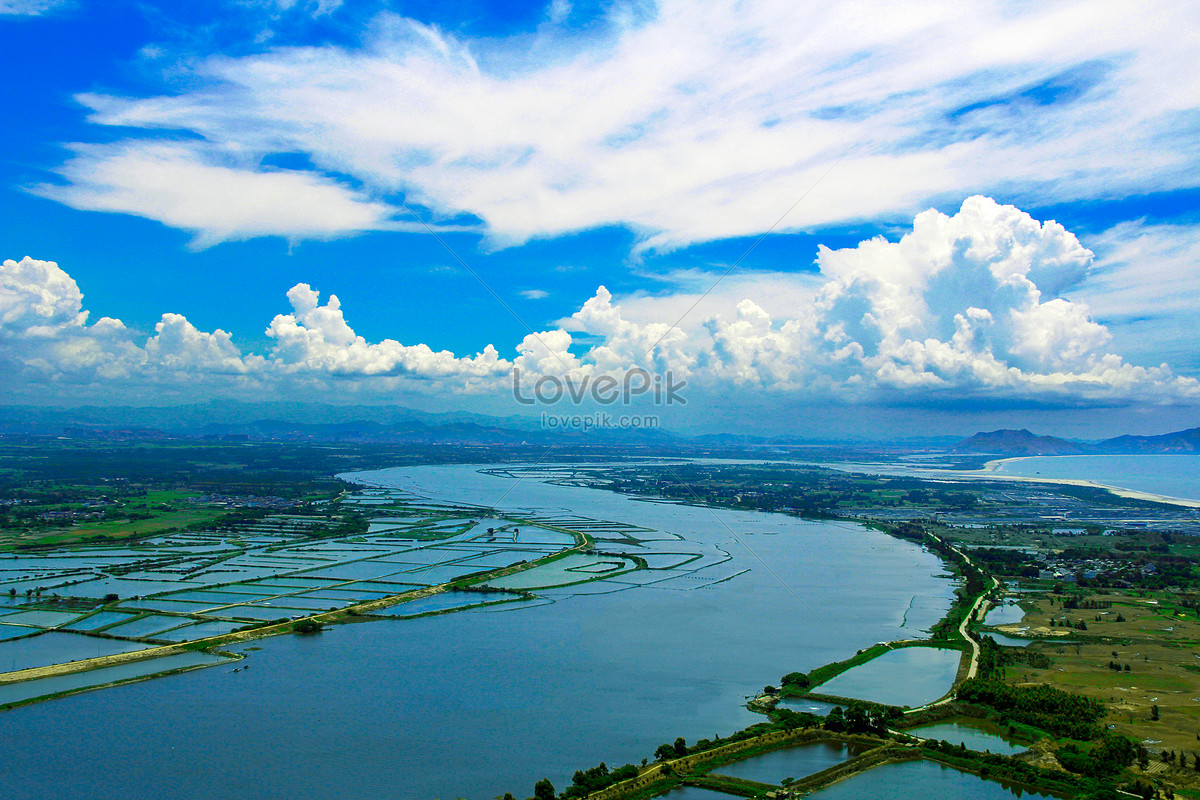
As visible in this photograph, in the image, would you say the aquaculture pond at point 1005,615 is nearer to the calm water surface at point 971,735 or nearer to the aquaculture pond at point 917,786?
the calm water surface at point 971,735

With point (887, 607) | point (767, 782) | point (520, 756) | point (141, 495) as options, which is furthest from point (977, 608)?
point (141, 495)

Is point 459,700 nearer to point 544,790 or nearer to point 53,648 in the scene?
point 544,790

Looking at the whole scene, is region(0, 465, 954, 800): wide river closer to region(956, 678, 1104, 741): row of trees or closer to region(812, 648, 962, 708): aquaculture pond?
region(812, 648, 962, 708): aquaculture pond

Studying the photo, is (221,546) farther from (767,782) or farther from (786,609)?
(767,782)

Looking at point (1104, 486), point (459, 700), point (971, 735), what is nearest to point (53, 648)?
point (459, 700)

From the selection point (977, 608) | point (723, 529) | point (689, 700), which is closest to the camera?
point (689, 700)

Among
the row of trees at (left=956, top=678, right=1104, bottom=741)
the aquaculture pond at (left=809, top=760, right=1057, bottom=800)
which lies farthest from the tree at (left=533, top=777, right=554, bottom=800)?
the row of trees at (left=956, top=678, right=1104, bottom=741)
